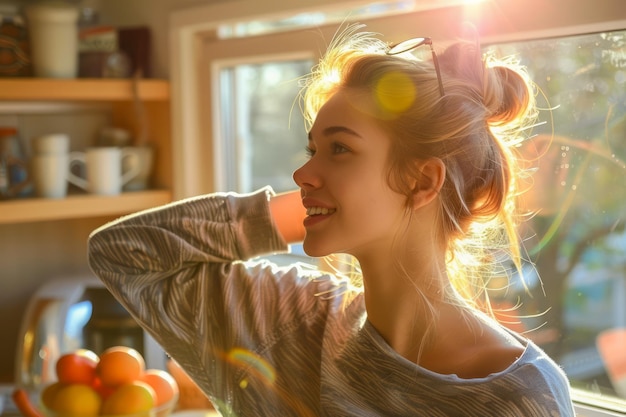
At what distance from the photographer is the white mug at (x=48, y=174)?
2041mm

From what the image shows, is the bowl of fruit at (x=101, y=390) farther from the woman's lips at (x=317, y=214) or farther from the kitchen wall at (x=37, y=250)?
the kitchen wall at (x=37, y=250)

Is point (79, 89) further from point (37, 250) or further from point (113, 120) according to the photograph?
point (37, 250)

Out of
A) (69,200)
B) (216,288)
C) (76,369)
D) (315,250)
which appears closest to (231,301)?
(216,288)

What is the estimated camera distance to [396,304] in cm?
110

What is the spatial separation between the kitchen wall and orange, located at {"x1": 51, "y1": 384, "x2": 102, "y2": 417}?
0.84m

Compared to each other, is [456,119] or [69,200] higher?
[456,119]

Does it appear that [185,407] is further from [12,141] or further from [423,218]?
[423,218]

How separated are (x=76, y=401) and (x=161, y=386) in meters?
0.18

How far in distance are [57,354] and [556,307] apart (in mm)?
1182

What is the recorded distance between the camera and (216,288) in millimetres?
1325

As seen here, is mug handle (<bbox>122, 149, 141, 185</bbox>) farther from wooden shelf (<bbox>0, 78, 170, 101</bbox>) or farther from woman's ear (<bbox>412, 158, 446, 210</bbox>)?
woman's ear (<bbox>412, 158, 446, 210</bbox>)

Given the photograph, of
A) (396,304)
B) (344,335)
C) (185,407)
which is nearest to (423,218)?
(396,304)

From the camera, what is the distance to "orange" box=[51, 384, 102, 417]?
147 centimetres

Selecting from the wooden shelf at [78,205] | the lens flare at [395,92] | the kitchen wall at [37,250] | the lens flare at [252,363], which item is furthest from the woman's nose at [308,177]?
the kitchen wall at [37,250]
